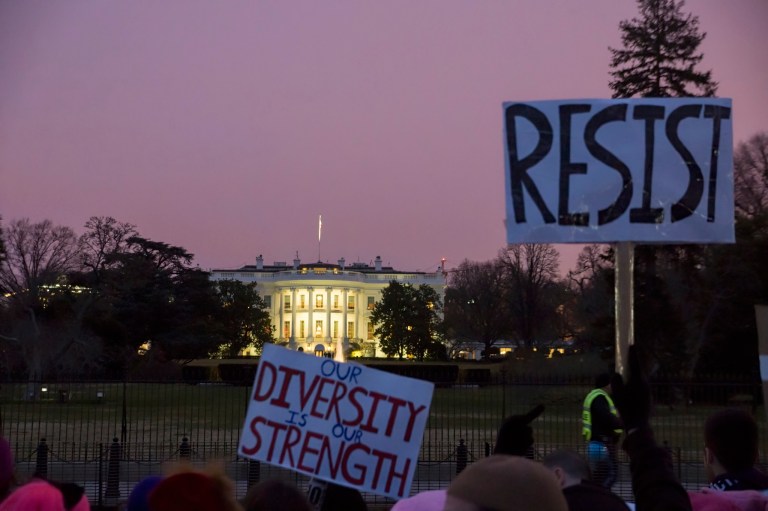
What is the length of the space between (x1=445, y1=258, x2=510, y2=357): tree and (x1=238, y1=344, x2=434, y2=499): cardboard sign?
7780 centimetres

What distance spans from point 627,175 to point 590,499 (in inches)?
104

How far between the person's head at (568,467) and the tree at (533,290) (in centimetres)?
6879

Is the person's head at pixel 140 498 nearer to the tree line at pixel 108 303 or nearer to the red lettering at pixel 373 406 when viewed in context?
the red lettering at pixel 373 406

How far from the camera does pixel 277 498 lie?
319 cm

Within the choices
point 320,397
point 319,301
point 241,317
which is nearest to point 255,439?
point 320,397

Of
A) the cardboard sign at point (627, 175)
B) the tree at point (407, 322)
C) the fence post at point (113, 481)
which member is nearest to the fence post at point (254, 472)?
the fence post at point (113, 481)

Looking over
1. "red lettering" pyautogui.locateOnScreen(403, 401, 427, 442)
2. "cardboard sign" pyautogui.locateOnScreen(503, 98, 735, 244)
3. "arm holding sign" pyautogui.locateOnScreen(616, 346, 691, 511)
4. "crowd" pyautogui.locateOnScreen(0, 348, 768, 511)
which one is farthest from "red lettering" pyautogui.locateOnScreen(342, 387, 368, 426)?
"arm holding sign" pyautogui.locateOnScreen(616, 346, 691, 511)

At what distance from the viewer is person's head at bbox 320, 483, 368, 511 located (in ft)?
16.0

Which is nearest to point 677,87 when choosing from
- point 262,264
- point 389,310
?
point 389,310

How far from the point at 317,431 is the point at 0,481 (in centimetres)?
147

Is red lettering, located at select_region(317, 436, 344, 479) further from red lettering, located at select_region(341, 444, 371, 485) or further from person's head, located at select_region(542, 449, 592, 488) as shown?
person's head, located at select_region(542, 449, 592, 488)

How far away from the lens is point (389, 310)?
98312mm

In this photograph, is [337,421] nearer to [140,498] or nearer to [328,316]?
[140,498]

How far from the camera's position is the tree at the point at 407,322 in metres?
94.9
